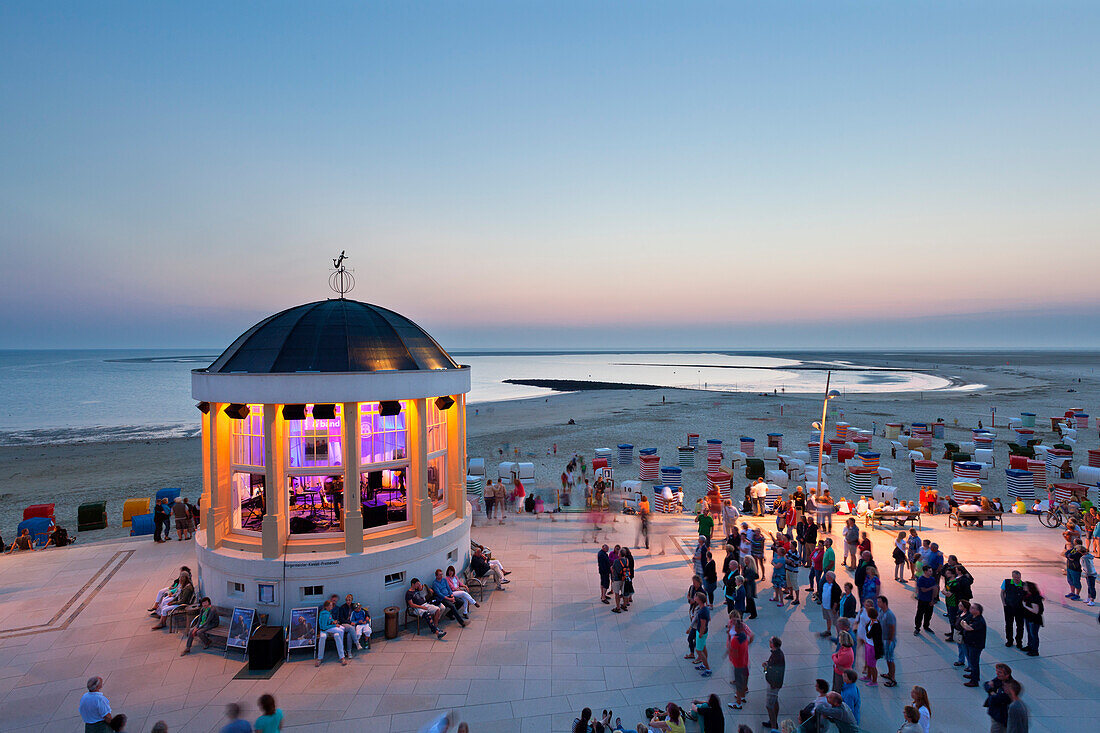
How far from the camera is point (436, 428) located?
13.3 m

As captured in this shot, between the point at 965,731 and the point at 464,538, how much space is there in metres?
10.1

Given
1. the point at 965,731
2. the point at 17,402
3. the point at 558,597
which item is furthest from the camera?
the point at 17,402

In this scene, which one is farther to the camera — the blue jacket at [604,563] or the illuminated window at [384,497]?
the illuminated window at [384,497]

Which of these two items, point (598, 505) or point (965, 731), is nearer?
point (965, 731)

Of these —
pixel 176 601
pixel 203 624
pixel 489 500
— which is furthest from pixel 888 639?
pixel 176 601

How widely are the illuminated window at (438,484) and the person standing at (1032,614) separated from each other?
483 inches

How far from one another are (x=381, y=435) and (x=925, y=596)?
1182 centimetres

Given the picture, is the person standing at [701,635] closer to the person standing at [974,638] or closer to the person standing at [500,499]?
the person standing at [974,638]

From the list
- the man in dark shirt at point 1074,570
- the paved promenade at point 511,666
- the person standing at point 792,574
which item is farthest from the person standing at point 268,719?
the man in dark shirt at point 1074,570

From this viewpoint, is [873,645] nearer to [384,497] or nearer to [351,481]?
[351,481]

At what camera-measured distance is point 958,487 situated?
19.2 metres

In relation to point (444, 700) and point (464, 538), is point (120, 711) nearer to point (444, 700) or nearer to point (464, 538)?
point (444, 700)

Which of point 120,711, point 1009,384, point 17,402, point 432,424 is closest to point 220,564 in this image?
point 120,711

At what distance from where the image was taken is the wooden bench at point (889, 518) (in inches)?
699
